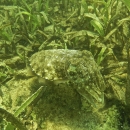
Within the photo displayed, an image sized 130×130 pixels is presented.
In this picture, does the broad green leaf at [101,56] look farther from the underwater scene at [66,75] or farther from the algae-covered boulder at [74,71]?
the algae-covered boulder at [74,71]

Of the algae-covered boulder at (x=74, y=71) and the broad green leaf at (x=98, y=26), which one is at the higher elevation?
the broad green leaf at (x=98, y=26)

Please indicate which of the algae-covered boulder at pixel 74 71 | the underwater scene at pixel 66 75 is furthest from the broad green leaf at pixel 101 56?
the algae-covered boulder at pixel 74 71

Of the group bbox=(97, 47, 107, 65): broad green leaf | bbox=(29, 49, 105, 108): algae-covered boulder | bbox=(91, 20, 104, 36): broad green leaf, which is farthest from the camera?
bbox=(91, 20, 104, 36): broad green leaf

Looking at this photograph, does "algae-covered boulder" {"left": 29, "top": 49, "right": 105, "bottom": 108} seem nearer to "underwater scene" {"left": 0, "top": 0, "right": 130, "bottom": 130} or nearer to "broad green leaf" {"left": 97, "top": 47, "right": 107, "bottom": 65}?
"underwater scene" {"left": 0, "top": 0, "right": 130, "bottom": 130}

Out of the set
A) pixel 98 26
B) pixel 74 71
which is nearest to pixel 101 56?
pixel 98 26

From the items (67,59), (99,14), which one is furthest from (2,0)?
(67,59)

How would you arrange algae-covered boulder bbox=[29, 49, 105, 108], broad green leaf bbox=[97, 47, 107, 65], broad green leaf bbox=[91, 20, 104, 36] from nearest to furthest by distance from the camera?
1. algae-covered boulder bbox=[29, 49, 105, 108]
2. broad green leaf bbox=[97, 47, 107, 65]
3. broad green leaf bbox=[91, 20, 104, 36]

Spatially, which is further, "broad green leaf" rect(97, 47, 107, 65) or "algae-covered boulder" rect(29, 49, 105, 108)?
"broad green leaf" rect(97, 47, 107, 65)

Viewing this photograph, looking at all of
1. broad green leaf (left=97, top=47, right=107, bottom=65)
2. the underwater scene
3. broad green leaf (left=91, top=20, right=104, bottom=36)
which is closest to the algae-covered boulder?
the underwater scene

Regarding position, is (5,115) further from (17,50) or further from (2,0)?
(2,0)
